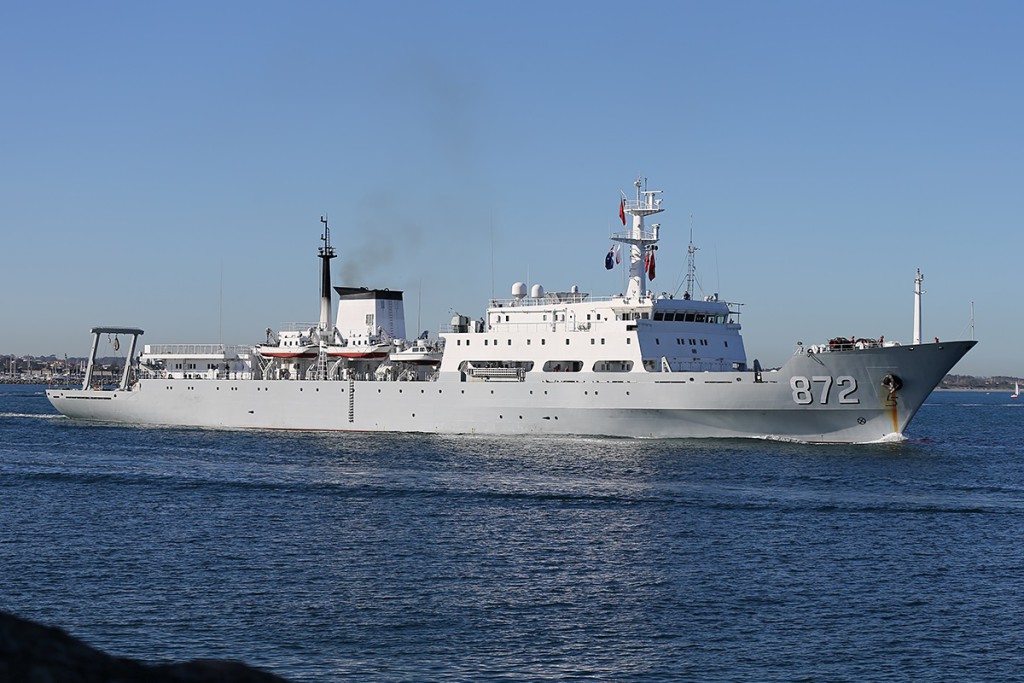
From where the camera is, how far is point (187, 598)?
16.2 m

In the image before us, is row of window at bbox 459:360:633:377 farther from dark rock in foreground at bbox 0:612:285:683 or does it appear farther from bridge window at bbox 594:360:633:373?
dark rock in foreground at bbox 0:612:285:683

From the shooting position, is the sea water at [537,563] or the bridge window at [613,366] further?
the bridge window at [613,366]

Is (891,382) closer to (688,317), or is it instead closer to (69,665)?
(688,317)

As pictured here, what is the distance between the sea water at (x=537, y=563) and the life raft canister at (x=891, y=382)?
2281 mm

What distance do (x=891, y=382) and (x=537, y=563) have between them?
20.4 meters

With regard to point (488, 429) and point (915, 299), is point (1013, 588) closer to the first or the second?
point (915, 299)

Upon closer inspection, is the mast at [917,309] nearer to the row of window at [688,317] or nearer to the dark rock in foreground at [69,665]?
the row of window at [688,317]

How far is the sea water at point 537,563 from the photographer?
45.2ft

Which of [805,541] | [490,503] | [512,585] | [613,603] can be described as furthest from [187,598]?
[805,541]

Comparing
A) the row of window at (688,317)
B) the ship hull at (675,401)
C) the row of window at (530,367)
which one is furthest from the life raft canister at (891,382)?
the row of window at (530,367)

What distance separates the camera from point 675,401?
121 feet

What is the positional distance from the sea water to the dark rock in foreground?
349 inches

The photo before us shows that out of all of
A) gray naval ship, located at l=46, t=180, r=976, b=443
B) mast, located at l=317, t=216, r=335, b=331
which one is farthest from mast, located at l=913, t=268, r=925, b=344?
mast, located at l=317, t=216, r=335, b=331

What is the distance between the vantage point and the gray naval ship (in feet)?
118
